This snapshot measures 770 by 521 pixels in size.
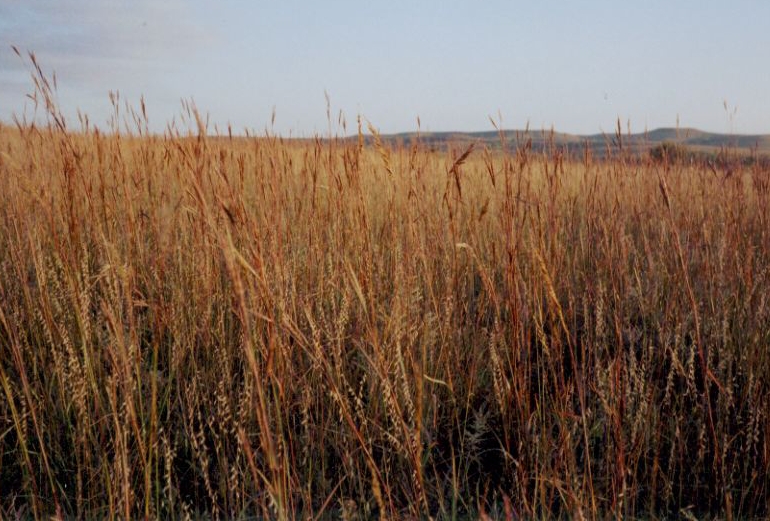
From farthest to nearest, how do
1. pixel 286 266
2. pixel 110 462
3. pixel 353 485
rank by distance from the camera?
pixel 286 266 < pixel 110 462 < pixel 353 485

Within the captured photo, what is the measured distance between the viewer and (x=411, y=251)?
2115 mm

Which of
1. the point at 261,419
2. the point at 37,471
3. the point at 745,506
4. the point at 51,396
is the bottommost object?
the point at 745,506

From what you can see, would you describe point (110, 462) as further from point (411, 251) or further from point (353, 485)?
point (411, 251)

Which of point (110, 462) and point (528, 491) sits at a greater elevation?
point (110, 462)

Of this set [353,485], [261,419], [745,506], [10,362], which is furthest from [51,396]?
[745,506]

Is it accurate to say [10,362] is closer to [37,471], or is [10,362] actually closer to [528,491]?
[37,471]

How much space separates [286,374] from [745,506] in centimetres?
140

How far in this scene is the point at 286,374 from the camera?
1.89 meters

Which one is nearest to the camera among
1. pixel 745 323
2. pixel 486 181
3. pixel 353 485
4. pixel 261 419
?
pixel 261 419

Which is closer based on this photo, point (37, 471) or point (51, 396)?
point (37, 471)

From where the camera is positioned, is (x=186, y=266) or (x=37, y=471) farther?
(x=186, y=266)

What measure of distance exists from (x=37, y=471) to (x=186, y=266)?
875 mm

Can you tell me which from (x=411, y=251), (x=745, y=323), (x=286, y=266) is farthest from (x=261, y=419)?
(x=745, y=323)

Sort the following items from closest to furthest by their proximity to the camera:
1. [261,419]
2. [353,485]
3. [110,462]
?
[261,419]
[353,485]
[110,462]
